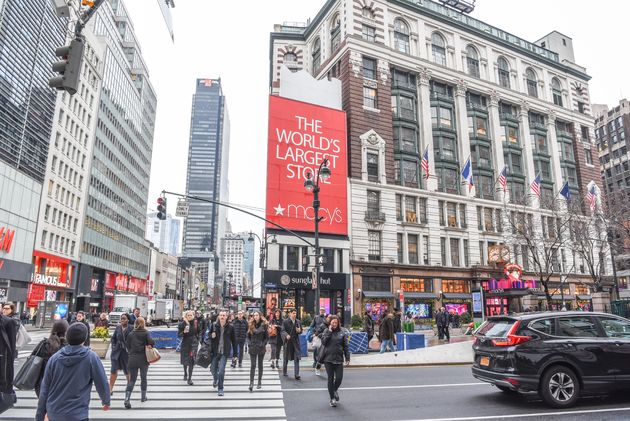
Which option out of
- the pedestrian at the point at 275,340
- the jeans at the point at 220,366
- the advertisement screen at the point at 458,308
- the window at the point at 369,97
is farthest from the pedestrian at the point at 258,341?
the window at the point at 369,97

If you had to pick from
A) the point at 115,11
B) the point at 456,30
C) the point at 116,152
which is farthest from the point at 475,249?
the point at 115,11

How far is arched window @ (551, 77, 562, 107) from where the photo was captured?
185 ft

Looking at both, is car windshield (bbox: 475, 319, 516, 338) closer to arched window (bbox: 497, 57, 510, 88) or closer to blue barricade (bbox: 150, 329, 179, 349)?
blue barricade (bbox: 150, 329, 179, 349)

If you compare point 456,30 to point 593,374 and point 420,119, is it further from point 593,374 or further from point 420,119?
point 593,374

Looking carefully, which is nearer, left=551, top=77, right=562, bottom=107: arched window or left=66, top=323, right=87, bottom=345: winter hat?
left=66, top=323, right=87, bottom=345: winter hat

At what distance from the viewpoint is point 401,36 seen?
47.4m

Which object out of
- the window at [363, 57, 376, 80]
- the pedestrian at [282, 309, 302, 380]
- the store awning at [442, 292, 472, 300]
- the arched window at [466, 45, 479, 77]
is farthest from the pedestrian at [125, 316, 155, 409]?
the arched window at [466, 45, 479, 77]

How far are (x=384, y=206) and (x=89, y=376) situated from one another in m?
37.6

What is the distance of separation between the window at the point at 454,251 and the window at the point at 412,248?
14.1 ft

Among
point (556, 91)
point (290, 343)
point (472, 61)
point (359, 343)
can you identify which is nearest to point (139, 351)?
point (290, 343)

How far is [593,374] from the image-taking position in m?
8.45

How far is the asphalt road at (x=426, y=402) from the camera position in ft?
25.9

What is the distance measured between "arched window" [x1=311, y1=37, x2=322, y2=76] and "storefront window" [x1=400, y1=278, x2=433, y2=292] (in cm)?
2545

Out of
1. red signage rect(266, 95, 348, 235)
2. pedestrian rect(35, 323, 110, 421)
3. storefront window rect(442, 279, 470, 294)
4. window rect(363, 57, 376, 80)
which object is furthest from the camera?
window rect(363, 57, 376, 80)
